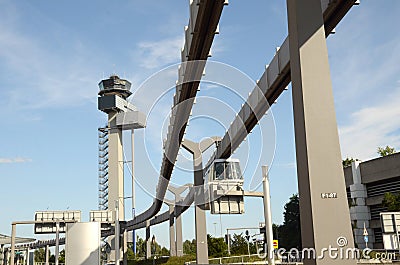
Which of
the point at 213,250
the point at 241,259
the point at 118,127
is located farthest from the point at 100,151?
the point at 241,259

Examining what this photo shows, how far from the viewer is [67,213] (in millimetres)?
55625

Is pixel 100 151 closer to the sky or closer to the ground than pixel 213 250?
closer to the sky

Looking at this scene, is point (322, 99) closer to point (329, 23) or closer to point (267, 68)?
point (329, 23)

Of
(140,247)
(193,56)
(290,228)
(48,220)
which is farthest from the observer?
(140,247)

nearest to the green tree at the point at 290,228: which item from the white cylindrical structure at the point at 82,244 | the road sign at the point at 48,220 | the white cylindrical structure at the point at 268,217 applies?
the road sign at the point at 48,220

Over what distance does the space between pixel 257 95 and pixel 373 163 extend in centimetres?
4429

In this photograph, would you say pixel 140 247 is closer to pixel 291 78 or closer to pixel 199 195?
pixel 199 195

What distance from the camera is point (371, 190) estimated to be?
65.1m

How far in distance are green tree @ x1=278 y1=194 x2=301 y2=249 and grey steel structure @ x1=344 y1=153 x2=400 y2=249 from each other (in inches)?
1173

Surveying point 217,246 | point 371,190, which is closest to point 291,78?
point 371,190

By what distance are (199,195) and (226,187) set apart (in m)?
7.46

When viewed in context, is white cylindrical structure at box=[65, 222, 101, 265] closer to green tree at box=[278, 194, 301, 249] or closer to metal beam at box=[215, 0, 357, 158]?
metal beam at box=[215, 0, 357, 158]

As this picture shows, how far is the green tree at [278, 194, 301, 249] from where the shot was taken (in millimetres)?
95350

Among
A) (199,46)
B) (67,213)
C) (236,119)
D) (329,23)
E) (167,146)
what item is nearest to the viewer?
(329,23)
